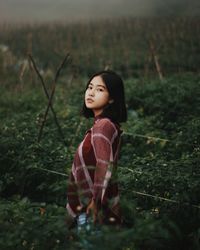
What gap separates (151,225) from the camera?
2.18 metres

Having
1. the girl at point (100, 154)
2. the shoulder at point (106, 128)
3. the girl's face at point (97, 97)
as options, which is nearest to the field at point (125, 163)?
the girl at point (100, 154)

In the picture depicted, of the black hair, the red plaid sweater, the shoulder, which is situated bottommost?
the red plaid sweater

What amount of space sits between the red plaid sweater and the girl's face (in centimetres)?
8

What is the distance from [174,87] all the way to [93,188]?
6.73 metres

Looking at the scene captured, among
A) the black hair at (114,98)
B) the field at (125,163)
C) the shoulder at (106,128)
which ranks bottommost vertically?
the field at (125,163)

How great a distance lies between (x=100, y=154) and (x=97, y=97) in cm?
42

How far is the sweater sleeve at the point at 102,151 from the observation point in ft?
9.07

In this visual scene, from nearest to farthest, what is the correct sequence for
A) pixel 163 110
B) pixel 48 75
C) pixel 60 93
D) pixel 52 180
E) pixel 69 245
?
1. pixel 69 245
2. pixel 52 180
3. pixel 163 110
4. pixel 60 93
5. pixel 48 75

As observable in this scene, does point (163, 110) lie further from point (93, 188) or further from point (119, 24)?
point (119, 24)

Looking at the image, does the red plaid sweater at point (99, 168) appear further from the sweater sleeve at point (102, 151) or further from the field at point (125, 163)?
the field at point (125, 163)

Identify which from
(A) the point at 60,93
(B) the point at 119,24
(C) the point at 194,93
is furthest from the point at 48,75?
(C) the point at 194,93

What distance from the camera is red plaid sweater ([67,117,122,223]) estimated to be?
2.79 meters

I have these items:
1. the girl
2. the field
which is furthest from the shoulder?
the field

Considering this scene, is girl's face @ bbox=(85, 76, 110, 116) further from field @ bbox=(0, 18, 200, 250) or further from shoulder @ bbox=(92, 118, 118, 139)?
field @ bbox=(0, 18, 200, 250)
